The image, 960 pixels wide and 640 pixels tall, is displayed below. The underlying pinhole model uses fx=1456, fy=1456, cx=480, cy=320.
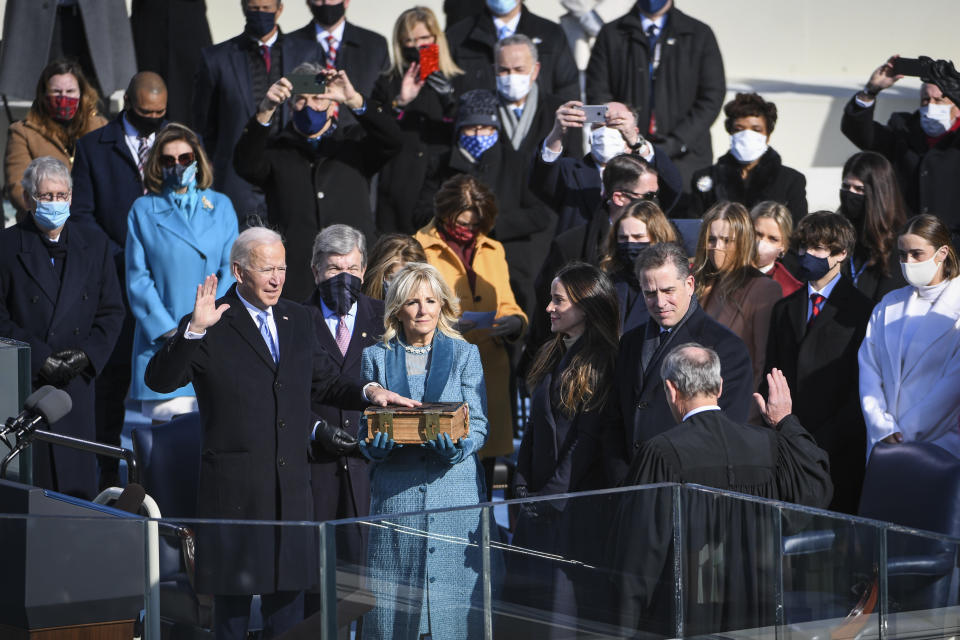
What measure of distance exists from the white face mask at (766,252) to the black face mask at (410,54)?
8.02ft

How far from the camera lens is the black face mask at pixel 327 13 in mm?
8383

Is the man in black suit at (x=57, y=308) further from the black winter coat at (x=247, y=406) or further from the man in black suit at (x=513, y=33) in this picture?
the man in black suit at (x=513, y=33)

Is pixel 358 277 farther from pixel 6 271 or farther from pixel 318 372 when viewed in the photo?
pixel 6 271

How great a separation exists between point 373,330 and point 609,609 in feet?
7.31

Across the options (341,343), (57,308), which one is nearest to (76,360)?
(57,308)

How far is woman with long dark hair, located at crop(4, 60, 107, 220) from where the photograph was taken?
7.78 meters

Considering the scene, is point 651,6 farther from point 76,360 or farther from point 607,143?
point 76,360

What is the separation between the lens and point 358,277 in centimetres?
609

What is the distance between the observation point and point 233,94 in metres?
8.13

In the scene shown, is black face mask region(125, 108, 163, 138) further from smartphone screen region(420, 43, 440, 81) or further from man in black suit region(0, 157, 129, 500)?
smartphone screen region(420, 43, 440, 81)

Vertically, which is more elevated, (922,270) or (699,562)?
(922,270)

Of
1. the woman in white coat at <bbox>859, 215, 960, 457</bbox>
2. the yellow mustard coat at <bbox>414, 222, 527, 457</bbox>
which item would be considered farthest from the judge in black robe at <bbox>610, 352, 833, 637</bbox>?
the yellow mustard coat at <bbox>414, 222, 527, 457</bbox>

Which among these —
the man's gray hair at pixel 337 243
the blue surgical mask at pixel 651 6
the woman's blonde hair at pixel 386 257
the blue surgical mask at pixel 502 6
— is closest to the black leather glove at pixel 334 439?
the man's gray hair at pixel 337 243

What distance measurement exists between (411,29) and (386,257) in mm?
2093
